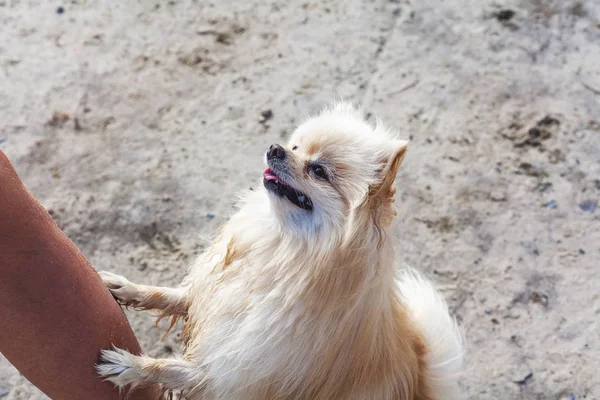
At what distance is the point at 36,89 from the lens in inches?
152

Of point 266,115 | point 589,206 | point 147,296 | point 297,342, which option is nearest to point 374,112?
point 266,115

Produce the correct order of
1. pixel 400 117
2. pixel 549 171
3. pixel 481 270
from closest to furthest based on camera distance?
pixel 481 270 → pixel 549 171 → pixel 400 117

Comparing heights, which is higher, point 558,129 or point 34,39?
point 34,39

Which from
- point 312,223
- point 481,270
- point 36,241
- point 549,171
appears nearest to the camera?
point 36,241

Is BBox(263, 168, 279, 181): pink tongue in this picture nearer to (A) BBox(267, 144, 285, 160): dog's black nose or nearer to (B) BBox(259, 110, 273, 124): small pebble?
(A) BBox(267, 144, 285, 160): dog's black nose

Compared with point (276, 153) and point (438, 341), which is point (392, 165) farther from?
point (438, 341)

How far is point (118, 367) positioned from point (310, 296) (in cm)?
64

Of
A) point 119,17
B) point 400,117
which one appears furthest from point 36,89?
point 400,117

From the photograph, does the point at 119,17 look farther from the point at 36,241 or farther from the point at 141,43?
the point at 36,241

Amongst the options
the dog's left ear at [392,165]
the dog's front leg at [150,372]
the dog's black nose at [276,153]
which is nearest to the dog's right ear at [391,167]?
the dog's left ear at [392,165]

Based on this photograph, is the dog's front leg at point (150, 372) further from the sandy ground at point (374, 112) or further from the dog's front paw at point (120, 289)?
the sandy ground at point (374, 112)

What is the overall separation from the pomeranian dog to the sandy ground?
0.74 m

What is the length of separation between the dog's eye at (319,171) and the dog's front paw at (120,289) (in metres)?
0.88

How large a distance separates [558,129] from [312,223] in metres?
2.31
